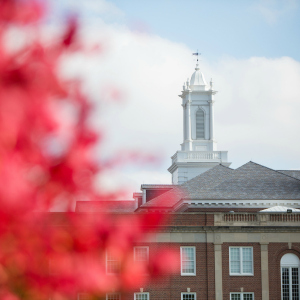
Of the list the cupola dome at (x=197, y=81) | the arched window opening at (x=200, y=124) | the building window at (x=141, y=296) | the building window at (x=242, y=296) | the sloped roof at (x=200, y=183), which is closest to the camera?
the building window at (x=141, y=296)

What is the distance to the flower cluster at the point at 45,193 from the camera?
396cm

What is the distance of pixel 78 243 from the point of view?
14.7ft

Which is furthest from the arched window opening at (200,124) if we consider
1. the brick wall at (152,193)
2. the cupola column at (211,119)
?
the brick wall at (152,193)

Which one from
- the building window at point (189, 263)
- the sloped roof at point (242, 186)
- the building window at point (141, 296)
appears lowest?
the building window at point (141, 296)

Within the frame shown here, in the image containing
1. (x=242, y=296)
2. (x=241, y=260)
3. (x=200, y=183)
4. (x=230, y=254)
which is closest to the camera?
(x=242, y=296)

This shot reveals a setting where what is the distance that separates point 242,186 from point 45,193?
50962 mm

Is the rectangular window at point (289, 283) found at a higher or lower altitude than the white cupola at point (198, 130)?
lower

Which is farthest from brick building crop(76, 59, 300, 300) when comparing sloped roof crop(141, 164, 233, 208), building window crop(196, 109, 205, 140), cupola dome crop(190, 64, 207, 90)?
cupola dome crop(190, 64, 207, 90)

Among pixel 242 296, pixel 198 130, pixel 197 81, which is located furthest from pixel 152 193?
pixel 197 81

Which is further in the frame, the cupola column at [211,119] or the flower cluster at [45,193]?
the cupola column at [211,119]

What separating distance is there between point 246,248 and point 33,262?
138 ft

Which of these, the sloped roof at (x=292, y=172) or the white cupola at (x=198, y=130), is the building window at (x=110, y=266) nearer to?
the sloped roof at (x=292, y=172)

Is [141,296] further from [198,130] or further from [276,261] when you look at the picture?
[198,130]

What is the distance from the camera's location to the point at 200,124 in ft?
289
